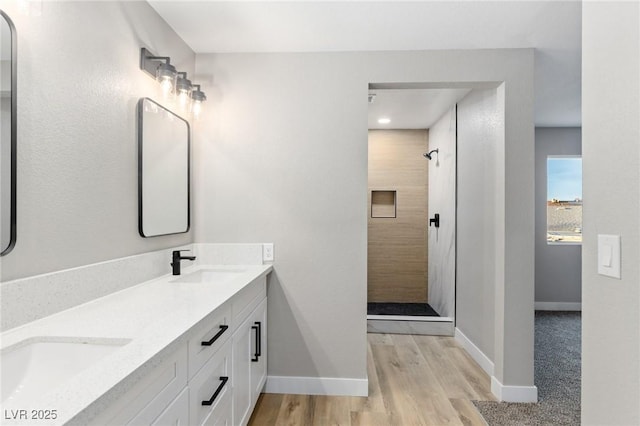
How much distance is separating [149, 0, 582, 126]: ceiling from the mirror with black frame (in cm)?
105

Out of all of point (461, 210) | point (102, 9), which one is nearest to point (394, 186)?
point (461, 210)

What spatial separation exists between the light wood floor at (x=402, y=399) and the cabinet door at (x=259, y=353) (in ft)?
0.59

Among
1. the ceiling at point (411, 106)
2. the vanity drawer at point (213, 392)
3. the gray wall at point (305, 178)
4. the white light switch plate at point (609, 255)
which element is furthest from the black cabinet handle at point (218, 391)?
the ceiling at point (411, 106)

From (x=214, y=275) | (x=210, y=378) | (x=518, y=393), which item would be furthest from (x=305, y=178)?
(x=518, y=393)

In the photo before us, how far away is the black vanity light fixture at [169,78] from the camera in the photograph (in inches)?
76.1

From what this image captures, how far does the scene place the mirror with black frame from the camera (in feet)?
3.62

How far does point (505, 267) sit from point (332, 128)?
154cm

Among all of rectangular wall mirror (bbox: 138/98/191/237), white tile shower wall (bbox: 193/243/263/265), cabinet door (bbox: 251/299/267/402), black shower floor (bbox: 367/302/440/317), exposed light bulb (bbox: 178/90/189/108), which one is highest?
exposed light bulb (bbox: 178/90/189/108)

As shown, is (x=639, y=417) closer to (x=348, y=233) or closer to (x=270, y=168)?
(x=348, y=233)

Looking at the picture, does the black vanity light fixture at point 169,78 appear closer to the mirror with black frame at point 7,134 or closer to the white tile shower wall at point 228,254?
the mirror with black frame at point 7,134

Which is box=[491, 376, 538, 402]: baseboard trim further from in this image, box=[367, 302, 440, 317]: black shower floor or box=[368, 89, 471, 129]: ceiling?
box=[368, 89, 471, 129]: ceiling

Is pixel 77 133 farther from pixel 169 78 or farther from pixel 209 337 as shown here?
pixel 209 337

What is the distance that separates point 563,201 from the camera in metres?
4.79

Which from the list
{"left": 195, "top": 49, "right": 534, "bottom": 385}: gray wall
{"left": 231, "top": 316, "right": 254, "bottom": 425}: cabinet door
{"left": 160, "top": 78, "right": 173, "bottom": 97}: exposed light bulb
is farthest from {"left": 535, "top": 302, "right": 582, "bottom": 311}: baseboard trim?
{"left": 160, "top": 78, "right": 173, "bottom": 97}: exposed light bulb
